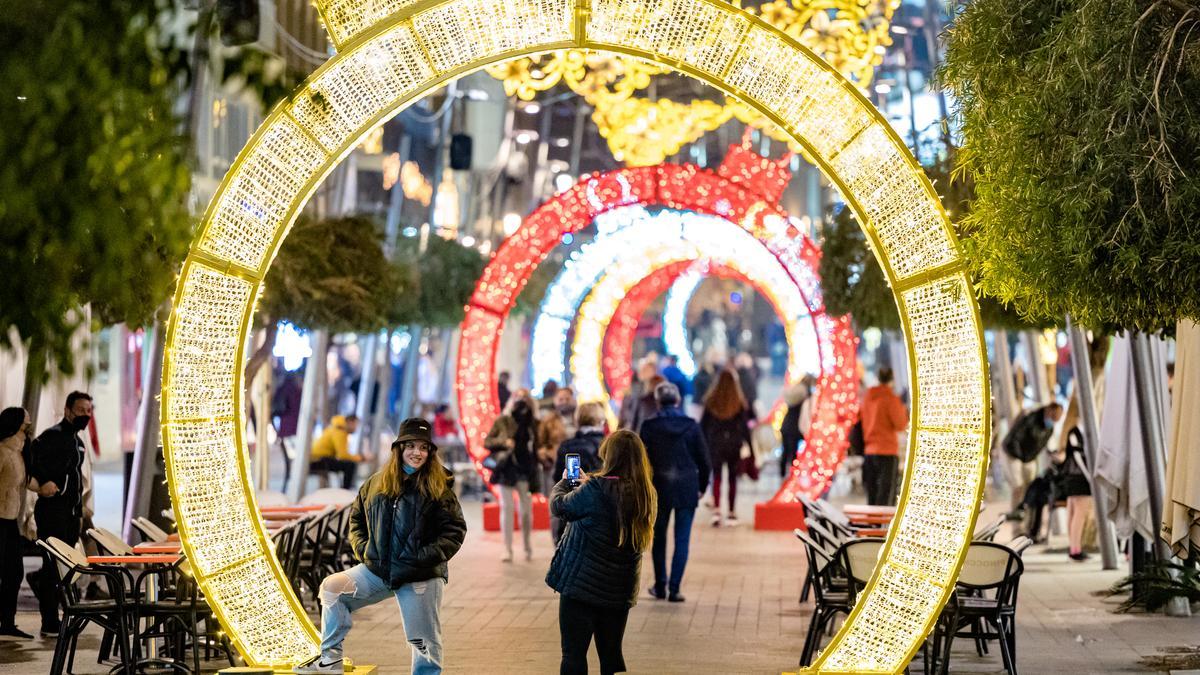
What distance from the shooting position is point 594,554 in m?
8.39

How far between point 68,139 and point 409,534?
3197 millimetres

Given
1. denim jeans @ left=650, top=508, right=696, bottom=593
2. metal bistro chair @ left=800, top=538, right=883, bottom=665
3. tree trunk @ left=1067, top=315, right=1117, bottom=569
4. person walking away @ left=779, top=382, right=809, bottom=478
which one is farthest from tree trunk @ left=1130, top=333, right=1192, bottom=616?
person walking away @ left=779, top=382, right=809, bottom=478

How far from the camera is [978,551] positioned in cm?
988

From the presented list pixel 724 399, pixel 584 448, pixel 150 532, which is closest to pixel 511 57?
pixel 150 532

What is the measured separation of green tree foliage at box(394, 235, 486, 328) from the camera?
28422 mm

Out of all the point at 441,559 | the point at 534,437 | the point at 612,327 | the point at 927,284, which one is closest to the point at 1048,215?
the point at 927,284

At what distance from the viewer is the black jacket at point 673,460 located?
44.1 feet

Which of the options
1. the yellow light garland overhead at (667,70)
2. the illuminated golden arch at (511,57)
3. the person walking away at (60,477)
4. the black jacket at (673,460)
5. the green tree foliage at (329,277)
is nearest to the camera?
the illuminated golden arch at (511,57)

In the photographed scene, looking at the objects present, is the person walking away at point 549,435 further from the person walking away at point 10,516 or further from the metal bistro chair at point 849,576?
the metal bistro chair at point 849,576

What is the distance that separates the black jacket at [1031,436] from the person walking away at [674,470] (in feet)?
20.1

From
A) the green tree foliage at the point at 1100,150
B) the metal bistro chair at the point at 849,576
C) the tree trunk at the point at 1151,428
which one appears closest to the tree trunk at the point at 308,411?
the tree trunk at the point at 1151,428

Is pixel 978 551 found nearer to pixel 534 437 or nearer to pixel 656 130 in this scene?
pixel 534 437

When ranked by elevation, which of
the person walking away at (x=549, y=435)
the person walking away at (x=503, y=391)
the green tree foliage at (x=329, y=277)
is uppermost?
the green tree foliage at (x=329, y=277)

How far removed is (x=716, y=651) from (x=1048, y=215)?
13.9ft
